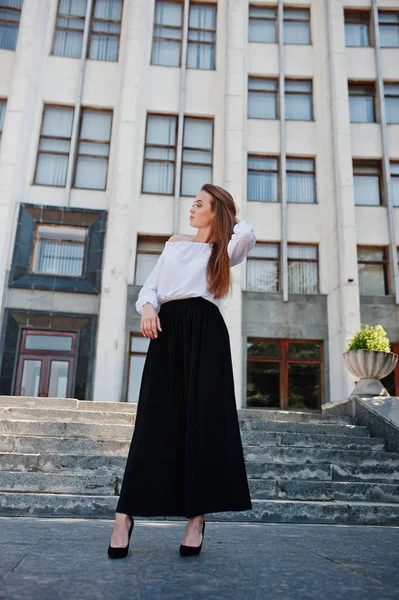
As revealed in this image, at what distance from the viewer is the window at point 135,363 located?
16297 millimetres

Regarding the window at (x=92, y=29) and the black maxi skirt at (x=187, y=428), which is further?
the window at (x=92, y=29)

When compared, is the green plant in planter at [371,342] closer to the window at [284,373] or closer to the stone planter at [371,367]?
the stone planter at [371,367]

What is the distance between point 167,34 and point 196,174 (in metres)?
5.47

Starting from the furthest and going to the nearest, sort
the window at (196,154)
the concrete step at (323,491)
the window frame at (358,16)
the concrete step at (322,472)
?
the window frame at (358,16), the window at (196,154), the concrete step at (322,472), the concrete step at (323,491)

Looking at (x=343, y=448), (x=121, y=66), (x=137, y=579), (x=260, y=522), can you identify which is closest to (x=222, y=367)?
(x=137, y=579)

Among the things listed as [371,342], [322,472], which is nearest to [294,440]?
[322,472]

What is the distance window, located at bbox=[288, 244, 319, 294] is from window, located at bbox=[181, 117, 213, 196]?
372 cm

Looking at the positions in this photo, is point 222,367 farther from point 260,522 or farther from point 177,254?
point 260,522

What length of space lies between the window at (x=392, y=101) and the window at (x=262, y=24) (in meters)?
4.39

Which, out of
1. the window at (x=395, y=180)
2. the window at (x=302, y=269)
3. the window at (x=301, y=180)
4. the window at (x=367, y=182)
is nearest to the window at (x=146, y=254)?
the window at (x=302, y=269)

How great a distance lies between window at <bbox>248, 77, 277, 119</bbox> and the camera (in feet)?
62.7

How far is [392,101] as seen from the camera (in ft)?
62.2

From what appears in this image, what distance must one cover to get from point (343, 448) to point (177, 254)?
17.3 ft

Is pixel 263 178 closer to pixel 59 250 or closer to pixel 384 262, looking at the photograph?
pixel 384 262
